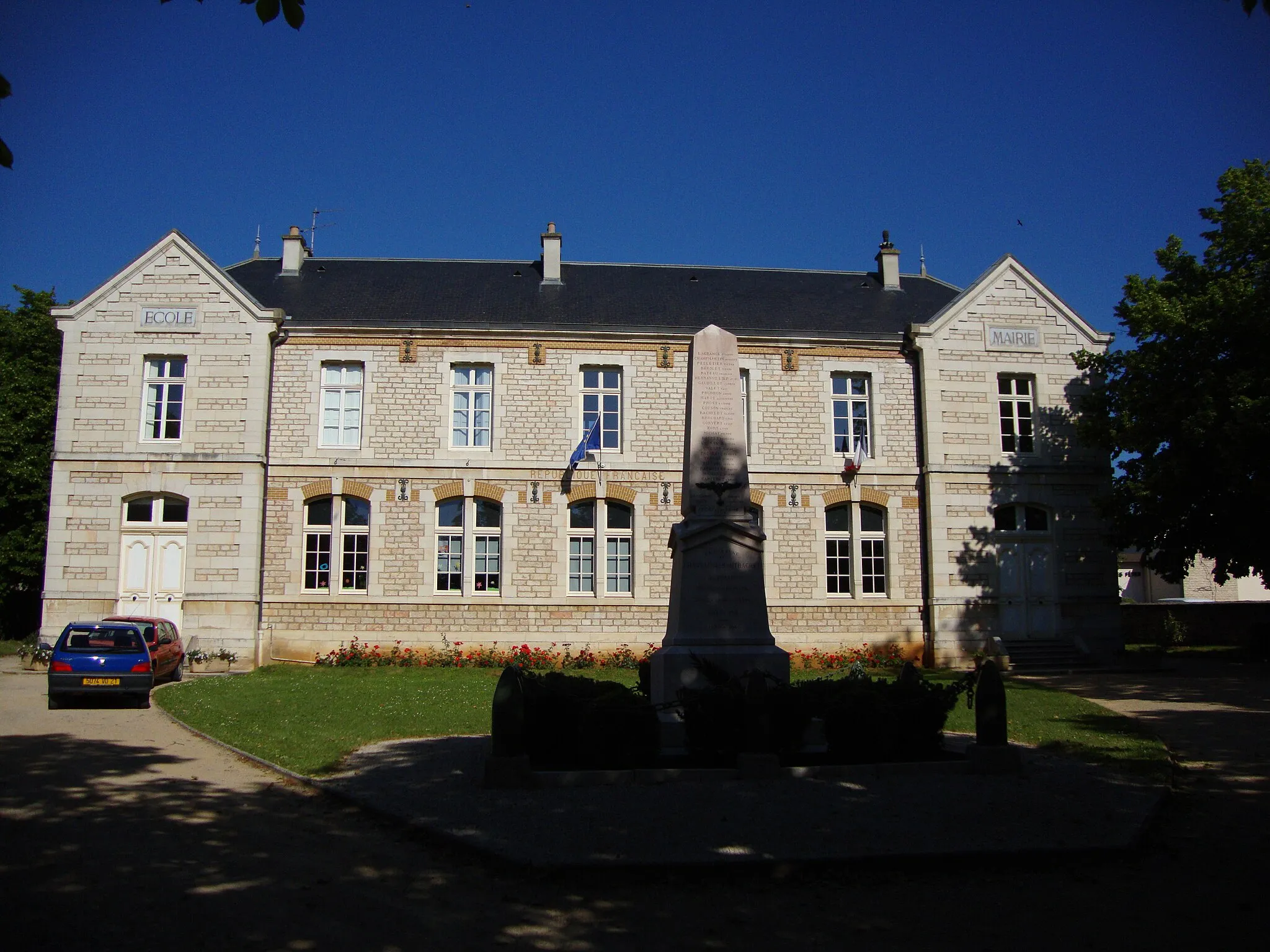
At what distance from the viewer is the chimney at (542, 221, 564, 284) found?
26.4m

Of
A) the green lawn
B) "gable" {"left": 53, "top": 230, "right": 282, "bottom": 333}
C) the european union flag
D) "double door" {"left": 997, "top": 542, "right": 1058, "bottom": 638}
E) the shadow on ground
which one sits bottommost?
the shadow on ground

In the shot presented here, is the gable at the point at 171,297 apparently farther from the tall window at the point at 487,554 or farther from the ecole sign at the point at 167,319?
the tall window at the point at 487,554

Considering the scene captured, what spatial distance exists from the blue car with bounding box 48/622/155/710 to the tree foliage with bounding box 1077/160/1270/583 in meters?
18.8

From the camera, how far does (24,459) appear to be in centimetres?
2603

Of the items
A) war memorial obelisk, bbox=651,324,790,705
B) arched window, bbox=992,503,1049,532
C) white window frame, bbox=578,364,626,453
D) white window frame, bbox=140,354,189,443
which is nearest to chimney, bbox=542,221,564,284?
white window frame, bbox=578,364,626,453

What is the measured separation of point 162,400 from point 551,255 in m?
10.2

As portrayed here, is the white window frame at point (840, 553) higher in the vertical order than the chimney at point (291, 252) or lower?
lower

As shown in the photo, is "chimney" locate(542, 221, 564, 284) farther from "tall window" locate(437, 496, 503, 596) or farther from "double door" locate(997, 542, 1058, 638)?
"double door" locate(997, 542, 1058, 638)

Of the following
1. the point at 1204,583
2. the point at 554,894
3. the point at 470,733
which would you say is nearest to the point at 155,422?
the point at 470,733

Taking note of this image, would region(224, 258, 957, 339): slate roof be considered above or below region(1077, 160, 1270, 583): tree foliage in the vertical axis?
above

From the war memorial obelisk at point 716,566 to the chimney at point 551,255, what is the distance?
15210 millimetres

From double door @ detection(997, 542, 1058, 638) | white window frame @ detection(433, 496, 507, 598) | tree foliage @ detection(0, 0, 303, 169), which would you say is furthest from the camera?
double door @ detection(997, 542, 1058, 638)

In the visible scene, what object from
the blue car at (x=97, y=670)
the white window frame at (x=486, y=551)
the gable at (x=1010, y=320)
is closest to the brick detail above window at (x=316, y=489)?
the white window frame at (x=486, y=551)

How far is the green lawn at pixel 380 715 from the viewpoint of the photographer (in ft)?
36.3
